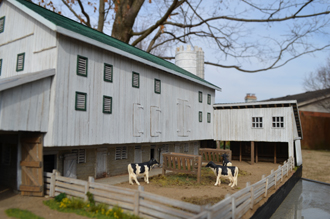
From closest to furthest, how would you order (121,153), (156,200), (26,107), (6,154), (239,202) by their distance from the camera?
(156,200) < (239,202) < (26,107) < (6,154) < (121,153)

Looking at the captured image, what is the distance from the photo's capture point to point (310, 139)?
41.3 meters

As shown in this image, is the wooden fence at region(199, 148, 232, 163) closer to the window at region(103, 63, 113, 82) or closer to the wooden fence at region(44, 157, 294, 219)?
the wooden fence at region(44, 157, 294, 219)

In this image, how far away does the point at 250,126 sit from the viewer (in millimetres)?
25109

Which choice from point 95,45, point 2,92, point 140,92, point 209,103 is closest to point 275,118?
point 209,103

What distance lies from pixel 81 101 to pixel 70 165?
4086mm

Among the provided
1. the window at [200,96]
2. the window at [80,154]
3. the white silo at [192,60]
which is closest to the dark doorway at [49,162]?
the window at [80,154]

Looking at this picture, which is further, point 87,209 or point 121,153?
point 121,153

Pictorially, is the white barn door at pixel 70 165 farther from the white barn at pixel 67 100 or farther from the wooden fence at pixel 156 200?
the wooden fence at pixel 156 200

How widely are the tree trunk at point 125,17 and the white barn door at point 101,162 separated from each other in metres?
15.4

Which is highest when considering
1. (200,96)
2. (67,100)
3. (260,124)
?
(200,96)

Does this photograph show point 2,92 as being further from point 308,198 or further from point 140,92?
point 308,198

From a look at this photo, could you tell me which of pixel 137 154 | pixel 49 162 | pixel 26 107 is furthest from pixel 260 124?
pixel 26 107

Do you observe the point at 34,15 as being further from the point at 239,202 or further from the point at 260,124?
the point at 260,124

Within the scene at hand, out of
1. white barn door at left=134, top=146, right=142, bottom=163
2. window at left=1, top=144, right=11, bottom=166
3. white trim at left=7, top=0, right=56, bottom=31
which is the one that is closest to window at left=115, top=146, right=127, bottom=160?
white barn door at left=134, top=146, right=142, bottom=163
